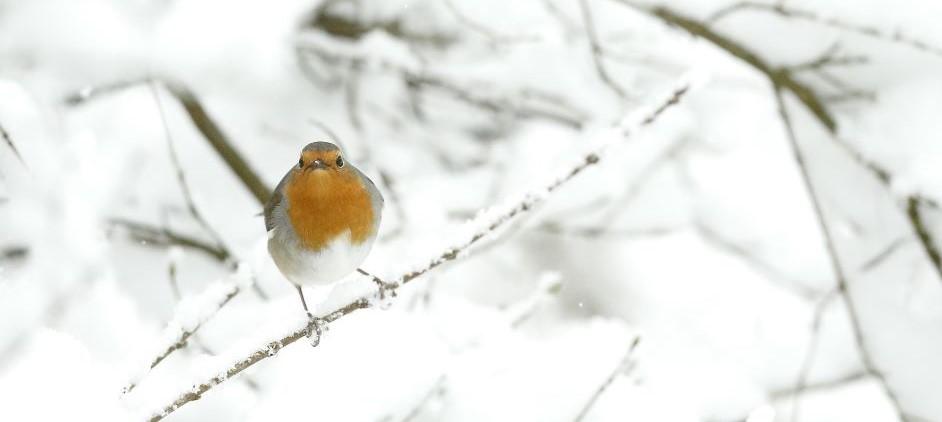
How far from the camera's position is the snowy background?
309cm

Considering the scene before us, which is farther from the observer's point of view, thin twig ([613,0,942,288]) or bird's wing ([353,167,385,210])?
thin twig ([613,0,942,288])

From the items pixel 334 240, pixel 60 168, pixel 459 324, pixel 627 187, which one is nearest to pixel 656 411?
pixel 459 324

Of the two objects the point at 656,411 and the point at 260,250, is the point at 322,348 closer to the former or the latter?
the point at 260,250

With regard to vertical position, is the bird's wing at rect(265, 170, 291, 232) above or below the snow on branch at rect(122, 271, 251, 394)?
above

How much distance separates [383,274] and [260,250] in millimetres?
507

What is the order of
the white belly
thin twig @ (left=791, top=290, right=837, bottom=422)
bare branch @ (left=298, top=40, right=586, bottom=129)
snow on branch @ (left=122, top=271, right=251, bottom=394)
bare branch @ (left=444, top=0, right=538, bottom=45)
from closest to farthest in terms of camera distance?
snow on branch @ (left=122, top=271, right=251, bottom=394) < the white belly < thin twig @ (left=791, top=290, right=837, bottom=422) < bare branch @ (left=444, top=0, right=538, bottom=45) < bare branch @ (left=298, top=40, right=586, bottom=129)

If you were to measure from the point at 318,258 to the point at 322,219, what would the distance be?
0.32 ft

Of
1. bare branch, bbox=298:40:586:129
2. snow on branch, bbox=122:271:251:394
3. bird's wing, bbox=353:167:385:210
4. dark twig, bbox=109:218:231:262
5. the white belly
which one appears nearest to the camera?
snow on branch, bbox=122:271:251:394

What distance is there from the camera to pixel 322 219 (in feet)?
7.23

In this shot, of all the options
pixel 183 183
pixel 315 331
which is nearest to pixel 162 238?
pixel 183 183

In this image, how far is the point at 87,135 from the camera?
347cm

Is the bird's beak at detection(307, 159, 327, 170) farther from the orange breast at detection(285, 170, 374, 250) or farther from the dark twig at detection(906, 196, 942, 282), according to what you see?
the dark twig at detection(906, 196, 942, 282)

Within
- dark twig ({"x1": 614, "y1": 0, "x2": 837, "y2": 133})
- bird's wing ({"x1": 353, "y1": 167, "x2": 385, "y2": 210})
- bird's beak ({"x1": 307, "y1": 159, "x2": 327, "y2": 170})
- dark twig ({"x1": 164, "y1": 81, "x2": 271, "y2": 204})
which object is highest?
dark twig ({"x1": 164, "y1": 81, "x2": 271, "y2": 204})

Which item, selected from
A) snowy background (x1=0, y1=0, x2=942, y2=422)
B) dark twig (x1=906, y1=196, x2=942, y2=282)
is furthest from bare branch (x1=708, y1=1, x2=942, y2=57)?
dark twig (x1=906, y1=196, x2=942, y2=282)
